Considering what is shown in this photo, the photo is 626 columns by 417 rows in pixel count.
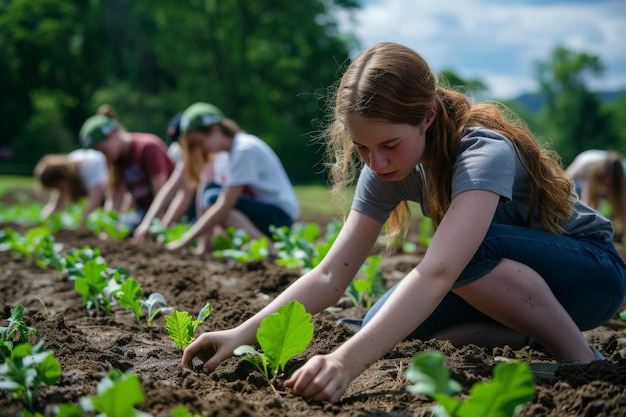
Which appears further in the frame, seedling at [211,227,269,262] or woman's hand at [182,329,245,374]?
seedling at [211,227,269,262]

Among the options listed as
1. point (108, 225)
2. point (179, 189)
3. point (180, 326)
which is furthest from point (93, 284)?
point (179, 189)

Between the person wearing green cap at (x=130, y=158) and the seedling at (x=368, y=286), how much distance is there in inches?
151

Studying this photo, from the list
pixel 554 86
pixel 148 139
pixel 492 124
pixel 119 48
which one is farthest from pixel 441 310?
pixel 554 86

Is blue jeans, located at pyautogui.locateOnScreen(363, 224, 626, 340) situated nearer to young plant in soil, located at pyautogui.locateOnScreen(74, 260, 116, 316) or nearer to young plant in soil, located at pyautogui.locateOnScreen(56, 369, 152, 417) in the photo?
young plant in soil, located at pyautogui.locateOnScreen(56, 369, 152, 417)

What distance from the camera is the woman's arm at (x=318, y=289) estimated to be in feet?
7.43

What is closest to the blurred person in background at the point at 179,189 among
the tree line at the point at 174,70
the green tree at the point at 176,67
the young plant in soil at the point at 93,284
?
the young plant in soil at the point at 93,284

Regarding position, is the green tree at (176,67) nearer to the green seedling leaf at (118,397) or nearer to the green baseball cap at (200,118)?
the green baseball cap at (200,118)

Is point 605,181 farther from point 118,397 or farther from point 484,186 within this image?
point 118,397

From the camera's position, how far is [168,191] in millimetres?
6359

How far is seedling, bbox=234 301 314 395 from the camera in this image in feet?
6.62

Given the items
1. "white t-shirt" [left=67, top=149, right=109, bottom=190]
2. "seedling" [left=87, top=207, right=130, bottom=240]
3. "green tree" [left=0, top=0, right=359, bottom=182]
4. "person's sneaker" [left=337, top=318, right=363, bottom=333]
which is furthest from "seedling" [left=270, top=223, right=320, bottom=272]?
"green tree" [left=0, top=0, right=359, bottom=182]

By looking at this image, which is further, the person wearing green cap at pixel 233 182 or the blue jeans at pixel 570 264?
the person wearing green cap at pixel 233 182

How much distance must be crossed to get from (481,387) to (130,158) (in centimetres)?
595

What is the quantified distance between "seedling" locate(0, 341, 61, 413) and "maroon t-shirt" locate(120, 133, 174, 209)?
5180 mm
